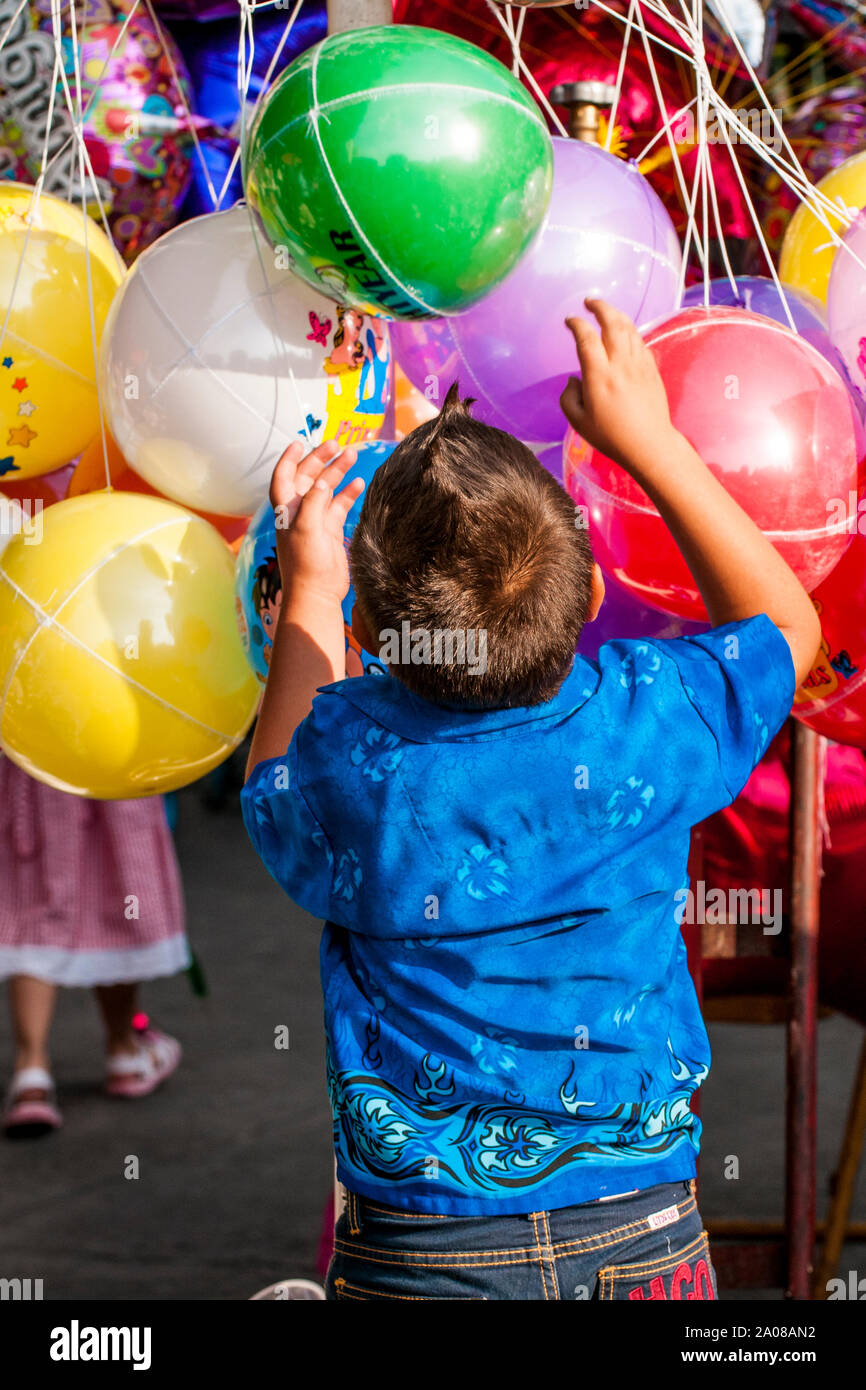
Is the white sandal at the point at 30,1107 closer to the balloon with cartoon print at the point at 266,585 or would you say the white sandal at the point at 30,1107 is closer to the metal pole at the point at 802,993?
the metal pole at the point at 802,993

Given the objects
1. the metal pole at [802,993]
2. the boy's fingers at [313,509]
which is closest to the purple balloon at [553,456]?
the boy's fingers at [313,509]

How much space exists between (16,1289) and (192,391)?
5.68ft

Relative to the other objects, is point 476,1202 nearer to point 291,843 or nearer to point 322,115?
point 291,843

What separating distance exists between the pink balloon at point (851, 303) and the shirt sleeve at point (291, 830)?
0.71 metres

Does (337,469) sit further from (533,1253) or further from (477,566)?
(533,1253)

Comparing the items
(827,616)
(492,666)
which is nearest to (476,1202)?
(492,666)

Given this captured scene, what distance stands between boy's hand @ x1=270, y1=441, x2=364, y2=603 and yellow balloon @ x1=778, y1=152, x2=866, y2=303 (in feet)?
2.32

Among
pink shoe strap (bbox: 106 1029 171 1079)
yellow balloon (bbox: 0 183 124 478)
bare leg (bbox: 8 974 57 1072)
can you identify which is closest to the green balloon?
yellow balloon (bbox: 0 183 124 478)

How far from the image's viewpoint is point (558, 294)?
4.68 ft

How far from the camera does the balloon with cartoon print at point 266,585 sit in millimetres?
1261

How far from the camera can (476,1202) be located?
1075 millimetres

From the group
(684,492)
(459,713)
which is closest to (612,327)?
(684,492)

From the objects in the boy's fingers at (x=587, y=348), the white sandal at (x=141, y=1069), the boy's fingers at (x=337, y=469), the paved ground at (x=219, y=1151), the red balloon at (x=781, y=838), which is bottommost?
the paved ground at (x=219, y=1151)
